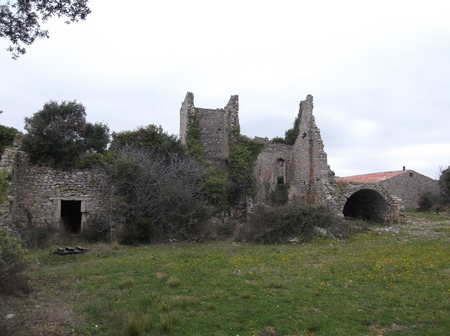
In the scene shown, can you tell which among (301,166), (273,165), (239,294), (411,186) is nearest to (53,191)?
(239,294)

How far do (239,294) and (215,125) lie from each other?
18.4 meters

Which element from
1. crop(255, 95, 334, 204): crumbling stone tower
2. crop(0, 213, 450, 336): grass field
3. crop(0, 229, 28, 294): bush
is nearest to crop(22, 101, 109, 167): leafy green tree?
crop(0, 213, 450, 336): grass field

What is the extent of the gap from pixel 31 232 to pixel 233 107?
46.5 ft

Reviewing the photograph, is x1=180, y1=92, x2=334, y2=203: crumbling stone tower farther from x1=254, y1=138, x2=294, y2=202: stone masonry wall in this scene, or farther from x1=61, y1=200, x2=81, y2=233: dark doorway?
x1=61, y1=200, x2=81, y2=233: dark doorway

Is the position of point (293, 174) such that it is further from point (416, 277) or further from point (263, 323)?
point (263, 323)

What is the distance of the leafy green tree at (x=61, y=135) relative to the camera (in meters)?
16.2

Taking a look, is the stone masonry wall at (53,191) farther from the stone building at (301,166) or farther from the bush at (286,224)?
the stone building at (301,166)

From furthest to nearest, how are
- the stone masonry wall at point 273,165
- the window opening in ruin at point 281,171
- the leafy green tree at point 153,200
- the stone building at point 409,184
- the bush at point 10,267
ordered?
the stone building at point 409,184
the window opening in ruin at point 281,171
the stone masonry wall at point 273,165
the leafy green tree at point 153,200
the bush at point 10,267

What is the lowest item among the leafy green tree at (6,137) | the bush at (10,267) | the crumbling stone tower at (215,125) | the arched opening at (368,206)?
the bush at (10,267)

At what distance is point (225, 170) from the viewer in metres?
23.5

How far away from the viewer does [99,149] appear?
61.1 ft

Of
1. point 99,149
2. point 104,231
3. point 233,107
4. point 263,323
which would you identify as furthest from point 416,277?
point 233,107

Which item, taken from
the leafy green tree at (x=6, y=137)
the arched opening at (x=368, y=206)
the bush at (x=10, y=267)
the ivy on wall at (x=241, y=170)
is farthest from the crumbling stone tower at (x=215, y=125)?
the bush at (x=10, y=267)

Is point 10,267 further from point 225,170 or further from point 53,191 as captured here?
point 225,170
